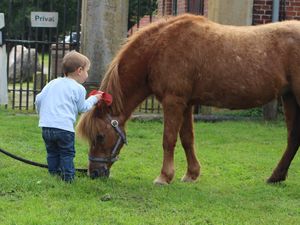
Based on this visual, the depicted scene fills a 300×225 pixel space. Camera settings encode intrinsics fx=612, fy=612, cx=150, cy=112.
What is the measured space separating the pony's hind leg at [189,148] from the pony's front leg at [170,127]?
332 mm

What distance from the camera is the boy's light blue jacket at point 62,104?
6.05 m

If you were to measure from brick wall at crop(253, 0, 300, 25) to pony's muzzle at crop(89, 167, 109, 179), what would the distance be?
22.5ft

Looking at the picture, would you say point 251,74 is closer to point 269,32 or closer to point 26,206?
point 269,32

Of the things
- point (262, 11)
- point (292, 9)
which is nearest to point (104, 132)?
point (262, 11)

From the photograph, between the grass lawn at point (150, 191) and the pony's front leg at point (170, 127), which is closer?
the grass lawn at point (150, 191)

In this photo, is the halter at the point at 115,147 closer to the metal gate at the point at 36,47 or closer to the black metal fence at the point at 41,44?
the black metal fence at the point at 41,44

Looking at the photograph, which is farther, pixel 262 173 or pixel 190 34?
pixel 262 173

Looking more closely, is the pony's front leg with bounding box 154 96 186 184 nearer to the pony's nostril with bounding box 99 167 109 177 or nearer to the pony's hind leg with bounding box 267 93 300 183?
the pony's nostril with bounding box 99 167 109 177

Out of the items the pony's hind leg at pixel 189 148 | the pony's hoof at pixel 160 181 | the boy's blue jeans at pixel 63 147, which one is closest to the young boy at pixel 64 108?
the boy's blue jeans at pixel 63 147

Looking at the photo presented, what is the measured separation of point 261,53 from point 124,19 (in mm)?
5626

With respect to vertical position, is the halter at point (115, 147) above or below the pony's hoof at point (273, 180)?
above

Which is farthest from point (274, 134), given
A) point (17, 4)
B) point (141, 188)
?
point (17, 4)

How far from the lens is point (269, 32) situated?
21.3 ft

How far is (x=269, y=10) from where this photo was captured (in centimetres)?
1238
